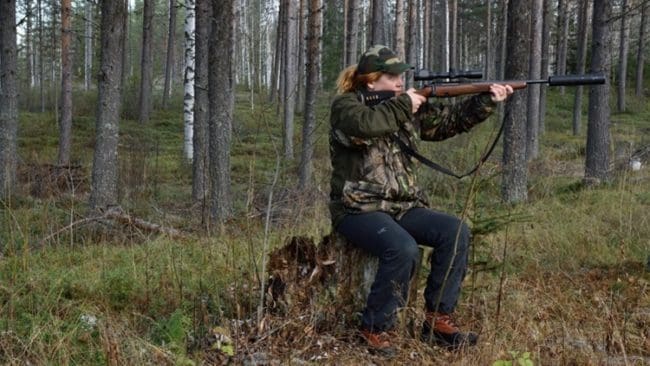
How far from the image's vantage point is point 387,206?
3686 mm

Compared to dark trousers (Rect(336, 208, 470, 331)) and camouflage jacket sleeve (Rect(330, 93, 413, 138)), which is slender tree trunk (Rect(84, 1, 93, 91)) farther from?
dark trousers (Rect(336, 208, 470, 331))

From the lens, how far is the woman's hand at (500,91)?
3750 millimetres

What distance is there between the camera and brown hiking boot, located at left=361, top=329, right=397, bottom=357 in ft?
11.6

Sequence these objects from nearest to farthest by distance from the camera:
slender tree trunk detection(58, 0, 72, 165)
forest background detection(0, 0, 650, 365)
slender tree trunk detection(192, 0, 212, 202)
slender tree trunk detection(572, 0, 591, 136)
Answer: forest background detection(0, 0, 650, 365)
slender tree trunk detection(192, 0, 212, 202)
slender tree trunk detection(58, 0, 72, 165)
slender tree trunk detection(572, 0, 591, 136)

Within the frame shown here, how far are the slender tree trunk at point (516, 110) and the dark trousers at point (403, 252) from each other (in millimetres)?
5260

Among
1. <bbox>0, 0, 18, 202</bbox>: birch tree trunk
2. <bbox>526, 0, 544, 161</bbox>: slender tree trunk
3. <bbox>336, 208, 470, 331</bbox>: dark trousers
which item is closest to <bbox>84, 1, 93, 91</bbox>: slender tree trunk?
<bbox>0, 0, 18, 202</bbox>: birch tree trunk

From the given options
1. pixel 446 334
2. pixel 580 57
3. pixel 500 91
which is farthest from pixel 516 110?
pixel 580 57

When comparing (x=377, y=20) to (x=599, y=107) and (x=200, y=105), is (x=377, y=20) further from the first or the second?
(x=599, y=107)

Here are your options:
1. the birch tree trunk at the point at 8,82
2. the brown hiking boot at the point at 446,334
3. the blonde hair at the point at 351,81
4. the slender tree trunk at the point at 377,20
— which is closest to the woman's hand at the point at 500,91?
the blonde hair at the point at 351,81

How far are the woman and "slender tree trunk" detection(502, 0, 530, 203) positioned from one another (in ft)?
17.2

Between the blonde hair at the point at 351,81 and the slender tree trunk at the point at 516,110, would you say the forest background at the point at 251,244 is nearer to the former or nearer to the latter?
the slender tree trunk at the point at 516,110

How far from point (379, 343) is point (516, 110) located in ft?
20.3

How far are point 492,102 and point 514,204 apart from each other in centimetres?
493

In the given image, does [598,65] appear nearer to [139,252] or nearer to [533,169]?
[533,169]
